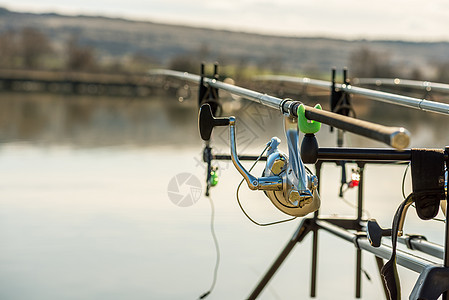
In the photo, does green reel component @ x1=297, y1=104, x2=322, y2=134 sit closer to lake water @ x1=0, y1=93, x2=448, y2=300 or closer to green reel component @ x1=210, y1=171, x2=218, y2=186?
→ lake water @ x1=0, y1=93, x2=448, y2=300

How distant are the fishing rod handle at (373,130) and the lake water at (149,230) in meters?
1.14

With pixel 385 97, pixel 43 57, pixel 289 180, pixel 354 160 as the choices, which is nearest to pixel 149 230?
pixel 385 97

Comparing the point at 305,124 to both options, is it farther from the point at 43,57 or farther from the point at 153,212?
the point at 43,57

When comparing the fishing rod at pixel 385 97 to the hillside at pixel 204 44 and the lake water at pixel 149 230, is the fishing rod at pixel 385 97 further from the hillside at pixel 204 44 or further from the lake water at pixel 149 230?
the hillside at pixel 204 44

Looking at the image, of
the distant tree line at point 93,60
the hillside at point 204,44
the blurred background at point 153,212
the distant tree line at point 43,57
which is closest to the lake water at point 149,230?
the blurred background at point 153,212

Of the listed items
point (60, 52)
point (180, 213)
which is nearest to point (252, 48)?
point (60, 52)

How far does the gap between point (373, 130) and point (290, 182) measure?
74 cm

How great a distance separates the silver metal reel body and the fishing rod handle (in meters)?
0.35

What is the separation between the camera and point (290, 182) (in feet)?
7.26

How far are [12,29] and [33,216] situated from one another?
66.3 meters

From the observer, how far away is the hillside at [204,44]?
7188 centimetres

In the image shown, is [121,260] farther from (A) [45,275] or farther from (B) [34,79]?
(B) [34,79]

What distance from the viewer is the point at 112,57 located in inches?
2795

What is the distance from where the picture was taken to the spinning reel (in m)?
2.18
